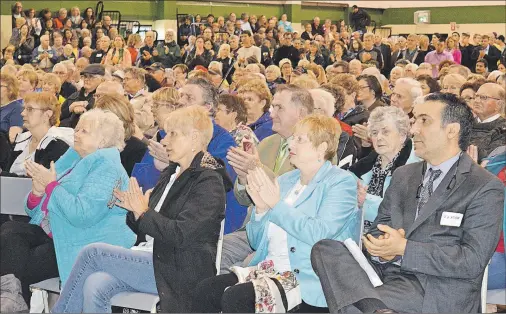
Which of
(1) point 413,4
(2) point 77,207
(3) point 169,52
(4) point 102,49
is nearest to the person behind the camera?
(2) point 77,207

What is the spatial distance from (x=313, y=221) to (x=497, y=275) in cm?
92

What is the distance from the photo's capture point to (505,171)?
4039mm

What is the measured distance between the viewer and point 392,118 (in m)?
4.54

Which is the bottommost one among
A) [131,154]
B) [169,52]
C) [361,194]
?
[169,52]

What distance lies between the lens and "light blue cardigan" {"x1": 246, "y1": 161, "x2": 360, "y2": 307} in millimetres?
3426

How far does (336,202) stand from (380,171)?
973mm

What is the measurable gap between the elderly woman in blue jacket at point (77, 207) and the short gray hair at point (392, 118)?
1.36 metres

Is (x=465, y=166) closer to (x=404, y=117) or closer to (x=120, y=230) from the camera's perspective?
(x=404, y=117)

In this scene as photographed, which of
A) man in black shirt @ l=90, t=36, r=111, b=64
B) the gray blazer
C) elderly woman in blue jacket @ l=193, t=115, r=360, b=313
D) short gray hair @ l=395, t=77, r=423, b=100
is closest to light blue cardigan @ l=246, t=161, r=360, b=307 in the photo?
elderly woman in blue jacket @ l=193, t=115, r=360, b=313

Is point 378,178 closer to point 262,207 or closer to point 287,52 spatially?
point 262,207

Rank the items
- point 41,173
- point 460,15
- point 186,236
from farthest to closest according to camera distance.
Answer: point 460,15 < point 41,173 < point 186,236

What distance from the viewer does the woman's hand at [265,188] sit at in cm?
346

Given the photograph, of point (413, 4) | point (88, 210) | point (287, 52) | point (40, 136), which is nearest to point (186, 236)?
point (88, 210)

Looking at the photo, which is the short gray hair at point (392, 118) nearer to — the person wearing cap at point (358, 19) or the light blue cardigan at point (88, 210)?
the light blue cardigan at point (88, 210)
